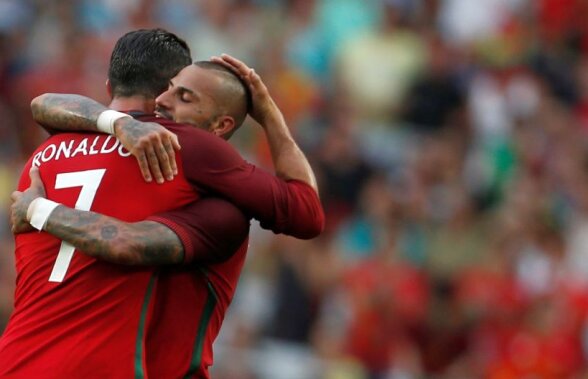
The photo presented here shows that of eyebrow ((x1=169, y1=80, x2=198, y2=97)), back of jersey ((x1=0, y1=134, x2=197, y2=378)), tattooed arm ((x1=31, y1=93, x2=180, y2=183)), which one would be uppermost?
eyebrow ((x1=169, y1=80, x2=198, y2=97))

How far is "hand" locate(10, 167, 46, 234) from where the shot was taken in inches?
201

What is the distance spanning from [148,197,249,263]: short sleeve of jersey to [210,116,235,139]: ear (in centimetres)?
39

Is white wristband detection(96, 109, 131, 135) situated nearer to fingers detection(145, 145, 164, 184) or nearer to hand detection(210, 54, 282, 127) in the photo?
fingers detection(145, 145, 164, 184)

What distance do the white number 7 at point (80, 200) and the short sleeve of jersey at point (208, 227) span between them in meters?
0.22

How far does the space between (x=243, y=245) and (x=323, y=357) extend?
4870mm

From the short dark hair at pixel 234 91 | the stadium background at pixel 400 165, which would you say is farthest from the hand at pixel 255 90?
the stadium background at pixel 400 165

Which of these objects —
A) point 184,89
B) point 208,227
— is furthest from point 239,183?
point 184,89

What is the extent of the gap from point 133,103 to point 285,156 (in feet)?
2.15

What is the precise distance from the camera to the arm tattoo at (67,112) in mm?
5188

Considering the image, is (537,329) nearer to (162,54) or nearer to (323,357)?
(323,357)

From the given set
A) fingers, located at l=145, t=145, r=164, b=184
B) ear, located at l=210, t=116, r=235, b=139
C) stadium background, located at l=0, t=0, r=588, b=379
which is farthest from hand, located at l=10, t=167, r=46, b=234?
stadium background, located at l=0, t=0, r=588, b=379

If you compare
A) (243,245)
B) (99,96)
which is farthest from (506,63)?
(243,245)

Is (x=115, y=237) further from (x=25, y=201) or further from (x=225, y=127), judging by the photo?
(x=225, y=127)

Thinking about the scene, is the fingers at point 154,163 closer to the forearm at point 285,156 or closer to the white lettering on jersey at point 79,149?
the white lettering on jersey at point 79,149
